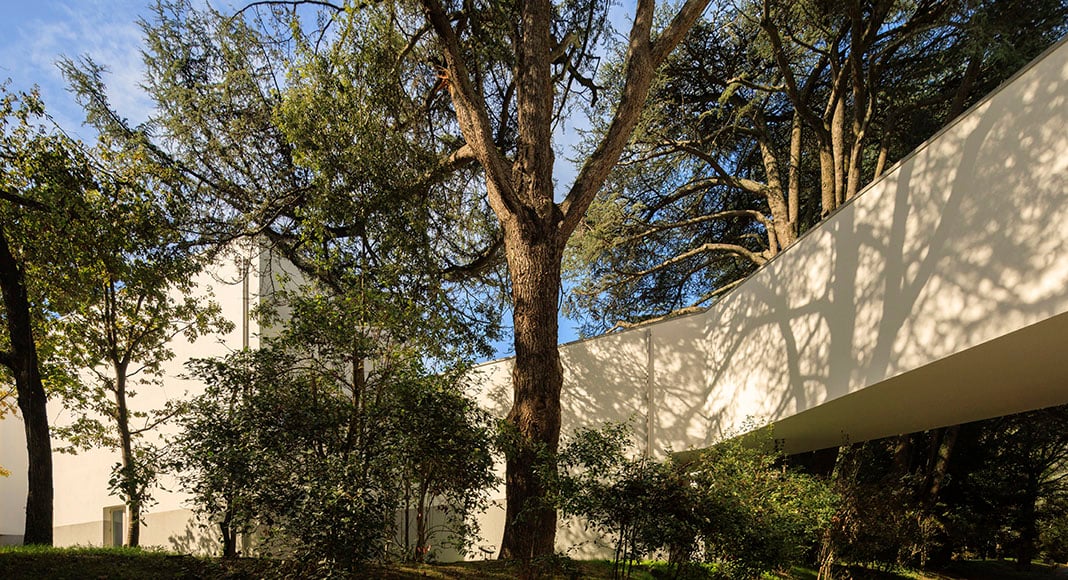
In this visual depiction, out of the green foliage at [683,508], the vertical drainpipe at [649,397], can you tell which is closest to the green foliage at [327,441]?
the green foliage at [683,508]

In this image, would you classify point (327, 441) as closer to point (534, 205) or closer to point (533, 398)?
point (533, 398)

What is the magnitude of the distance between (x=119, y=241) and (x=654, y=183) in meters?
10.1

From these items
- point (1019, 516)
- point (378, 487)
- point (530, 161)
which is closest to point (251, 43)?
point (530, 161)

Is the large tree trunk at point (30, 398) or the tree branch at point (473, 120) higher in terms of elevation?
the tree branch at point (473, 120)

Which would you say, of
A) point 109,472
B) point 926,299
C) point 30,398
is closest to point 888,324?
point 926,299

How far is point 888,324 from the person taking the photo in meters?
6.10

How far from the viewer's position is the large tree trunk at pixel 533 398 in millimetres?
6723

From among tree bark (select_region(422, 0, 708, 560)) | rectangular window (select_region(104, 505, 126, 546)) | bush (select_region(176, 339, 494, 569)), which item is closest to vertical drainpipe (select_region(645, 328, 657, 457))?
tree bark (select_region(422, 0, 708, 560))

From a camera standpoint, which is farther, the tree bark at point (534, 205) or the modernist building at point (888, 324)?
the tree bark at point (534, 205)

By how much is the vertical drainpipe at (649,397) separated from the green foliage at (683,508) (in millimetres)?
4533

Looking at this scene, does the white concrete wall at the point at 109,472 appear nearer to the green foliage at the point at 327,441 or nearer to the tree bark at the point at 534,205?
the green foliage at the point at 327,441

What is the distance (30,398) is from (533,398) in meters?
5.84

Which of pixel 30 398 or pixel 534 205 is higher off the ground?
pixel 534 205

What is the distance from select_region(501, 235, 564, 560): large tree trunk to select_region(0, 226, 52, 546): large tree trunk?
5354mm
